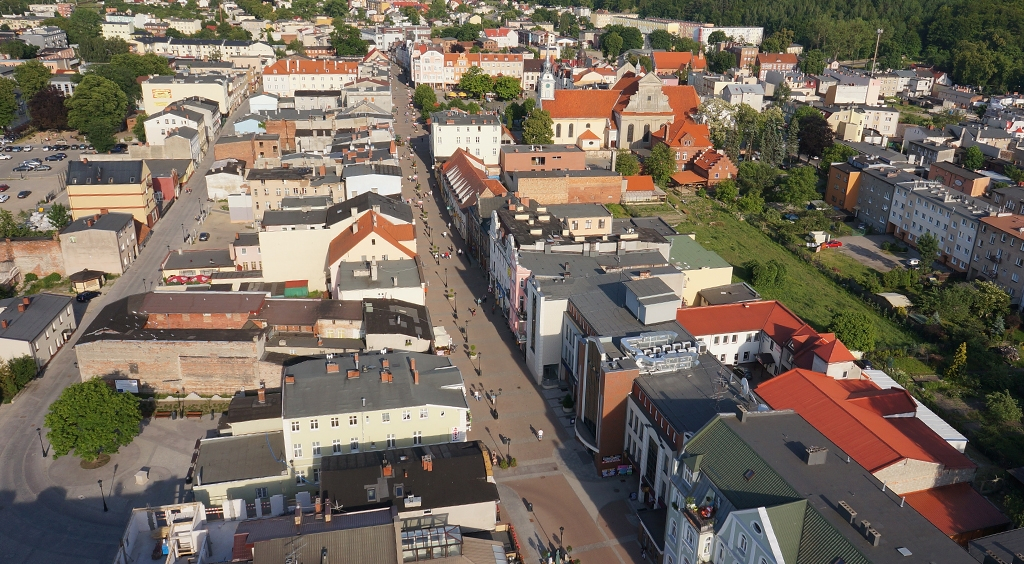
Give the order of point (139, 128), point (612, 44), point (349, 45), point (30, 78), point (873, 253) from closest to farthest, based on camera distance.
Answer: point (873, 253) < point (139, 128) < point (30, 78) < point (349, 45) < point (612, 44)

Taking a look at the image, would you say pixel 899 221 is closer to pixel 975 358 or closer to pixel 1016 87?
pixel 975 358

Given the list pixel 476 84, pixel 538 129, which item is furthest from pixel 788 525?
pixel 476 84

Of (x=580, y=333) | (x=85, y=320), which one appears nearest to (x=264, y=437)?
(x=580, y=333)

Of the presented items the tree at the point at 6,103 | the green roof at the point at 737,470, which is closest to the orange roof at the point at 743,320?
the green roof at the point at 737,470

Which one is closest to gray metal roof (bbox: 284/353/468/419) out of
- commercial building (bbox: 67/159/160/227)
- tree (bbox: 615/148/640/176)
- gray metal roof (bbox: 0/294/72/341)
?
gray metal roof (bbox: 0/294/72/341)

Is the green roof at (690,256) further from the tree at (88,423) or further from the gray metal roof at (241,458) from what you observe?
the tree at (88,423)

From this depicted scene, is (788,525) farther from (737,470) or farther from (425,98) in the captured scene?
(425,98)
